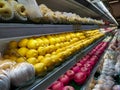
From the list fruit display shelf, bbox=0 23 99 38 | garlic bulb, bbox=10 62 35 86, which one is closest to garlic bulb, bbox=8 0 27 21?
fruit display shelf, bbox=0 23 99 38

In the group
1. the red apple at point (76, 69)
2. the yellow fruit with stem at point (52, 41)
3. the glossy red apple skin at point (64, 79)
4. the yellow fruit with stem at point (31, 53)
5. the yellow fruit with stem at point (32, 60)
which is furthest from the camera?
the red apple at point (76, 69)

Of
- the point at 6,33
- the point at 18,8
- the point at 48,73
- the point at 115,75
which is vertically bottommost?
the point at 115,75

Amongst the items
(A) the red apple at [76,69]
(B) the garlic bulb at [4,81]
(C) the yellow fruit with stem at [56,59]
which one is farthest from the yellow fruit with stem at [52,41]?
(B) the garlic bulb at [4,81]

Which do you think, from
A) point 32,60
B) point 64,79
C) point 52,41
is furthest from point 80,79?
point 32,60

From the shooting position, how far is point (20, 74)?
3.28 ft

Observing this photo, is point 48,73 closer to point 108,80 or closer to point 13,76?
point 13,76

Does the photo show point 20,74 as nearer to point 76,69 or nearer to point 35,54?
point 35,54

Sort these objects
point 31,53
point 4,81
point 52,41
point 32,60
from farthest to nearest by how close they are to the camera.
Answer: point 52,41, point 31,53, point 32,60, point 4,81

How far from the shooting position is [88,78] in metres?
2.63

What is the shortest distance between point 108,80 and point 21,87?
2.52 m

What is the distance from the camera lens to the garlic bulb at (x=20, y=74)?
0.99 m

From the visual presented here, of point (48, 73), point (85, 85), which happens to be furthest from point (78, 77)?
point (48, 73)

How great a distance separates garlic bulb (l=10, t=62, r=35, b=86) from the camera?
987mm

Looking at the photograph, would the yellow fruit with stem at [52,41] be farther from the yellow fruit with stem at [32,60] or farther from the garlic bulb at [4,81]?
the garlic bulb at [4,81]
